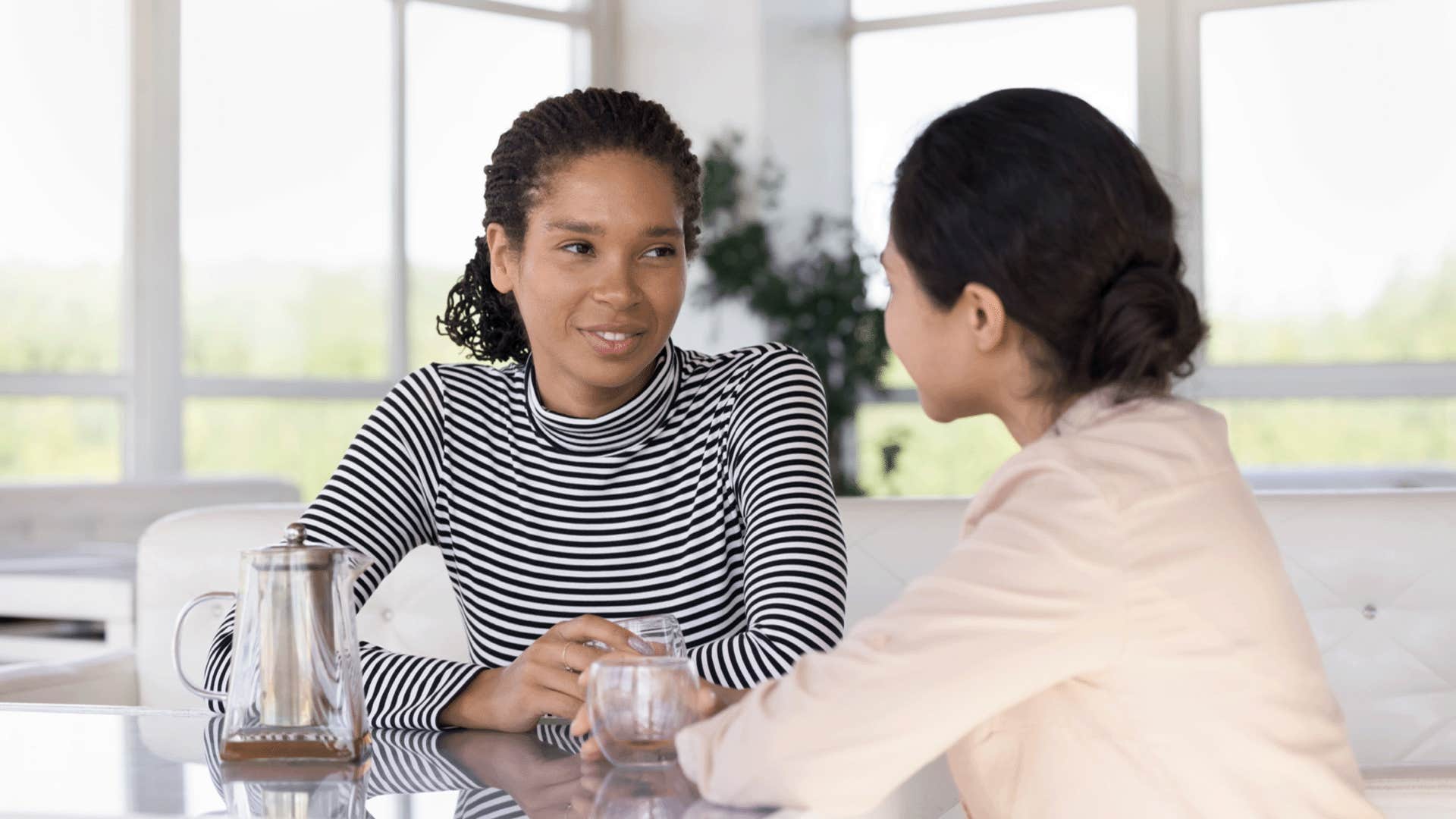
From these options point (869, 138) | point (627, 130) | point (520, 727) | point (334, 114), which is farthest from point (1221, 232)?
point (520, 727)

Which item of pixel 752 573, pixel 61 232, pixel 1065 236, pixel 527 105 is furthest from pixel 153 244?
pixel 1065 236

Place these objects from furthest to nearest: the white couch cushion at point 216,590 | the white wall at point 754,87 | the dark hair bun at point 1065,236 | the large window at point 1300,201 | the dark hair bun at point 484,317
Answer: the white wall at point 754,87
the large window at point 1300,201
the white couch cushion at point 216,590
the dark hair bun at point 484,317
the dark hair bun at point 1065,236

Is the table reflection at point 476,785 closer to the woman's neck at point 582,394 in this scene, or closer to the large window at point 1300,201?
the woman's neck at point 582,394

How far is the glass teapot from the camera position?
103 centimetres

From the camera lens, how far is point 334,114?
238 inches

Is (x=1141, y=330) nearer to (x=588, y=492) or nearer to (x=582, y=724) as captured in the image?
(x=582, y=724)

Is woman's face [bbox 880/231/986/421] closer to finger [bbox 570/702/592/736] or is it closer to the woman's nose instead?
finger [bbox 570/702/592/736]

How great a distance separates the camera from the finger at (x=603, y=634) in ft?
3.71

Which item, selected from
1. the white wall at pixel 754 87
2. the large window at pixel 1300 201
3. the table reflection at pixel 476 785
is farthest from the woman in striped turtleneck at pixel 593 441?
the white wall at pixel 754 87

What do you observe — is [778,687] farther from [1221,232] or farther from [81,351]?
[1221,232]

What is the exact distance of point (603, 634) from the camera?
1.16m

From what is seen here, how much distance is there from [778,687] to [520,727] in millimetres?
408

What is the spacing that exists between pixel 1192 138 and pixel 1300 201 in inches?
19.7

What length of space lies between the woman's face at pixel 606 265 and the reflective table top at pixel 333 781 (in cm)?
45
